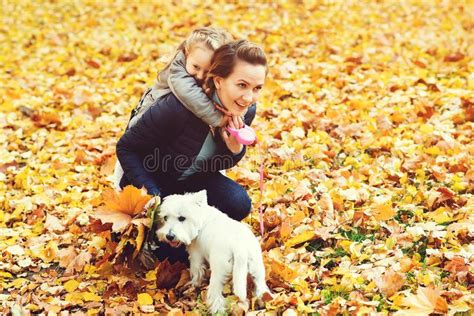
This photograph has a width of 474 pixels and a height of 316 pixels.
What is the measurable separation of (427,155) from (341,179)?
74 cm

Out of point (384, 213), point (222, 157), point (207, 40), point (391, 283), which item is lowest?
point (391, 283)

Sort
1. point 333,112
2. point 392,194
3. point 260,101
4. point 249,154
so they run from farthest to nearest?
point 260,101 < point 333,112 < point 249,154 < point 392,194

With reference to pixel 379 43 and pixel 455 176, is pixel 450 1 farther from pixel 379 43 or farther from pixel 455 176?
pixel 455 176

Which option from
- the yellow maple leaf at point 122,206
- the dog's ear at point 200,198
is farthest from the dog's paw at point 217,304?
the yellow maple leaf at point 122,206

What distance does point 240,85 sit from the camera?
2.97 meters

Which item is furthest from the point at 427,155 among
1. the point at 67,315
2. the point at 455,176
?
the point at 67,315

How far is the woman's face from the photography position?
295 cm

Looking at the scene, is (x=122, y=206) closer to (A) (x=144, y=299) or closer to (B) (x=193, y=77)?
(A) (x=144, y=299)

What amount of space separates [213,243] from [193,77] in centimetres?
91

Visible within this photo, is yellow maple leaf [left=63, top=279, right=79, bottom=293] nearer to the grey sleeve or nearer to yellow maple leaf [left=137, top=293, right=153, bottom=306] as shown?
yellow maple leaf [left=137, top=293, right=153, bottom=306]

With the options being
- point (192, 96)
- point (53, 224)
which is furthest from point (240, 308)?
point (53, 224)

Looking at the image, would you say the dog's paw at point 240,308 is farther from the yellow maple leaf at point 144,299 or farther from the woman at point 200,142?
the woman at point 200,142

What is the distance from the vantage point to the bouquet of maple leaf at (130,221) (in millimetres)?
2951

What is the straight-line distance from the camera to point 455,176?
3.94 metres
